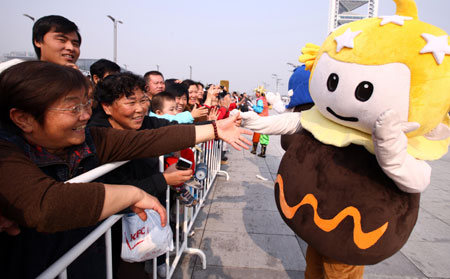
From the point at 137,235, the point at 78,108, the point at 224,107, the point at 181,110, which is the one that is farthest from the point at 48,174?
the point at 224,107

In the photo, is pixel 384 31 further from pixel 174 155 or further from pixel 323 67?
pixel 174 155

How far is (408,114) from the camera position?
1.43 m

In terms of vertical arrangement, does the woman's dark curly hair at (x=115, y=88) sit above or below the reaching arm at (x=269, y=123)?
above

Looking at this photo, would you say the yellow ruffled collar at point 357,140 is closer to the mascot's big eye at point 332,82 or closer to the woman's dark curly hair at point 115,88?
the mascot's big eye at point 332,82

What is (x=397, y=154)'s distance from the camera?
1343 mm

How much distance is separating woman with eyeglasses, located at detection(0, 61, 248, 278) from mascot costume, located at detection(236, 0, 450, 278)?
101 cm

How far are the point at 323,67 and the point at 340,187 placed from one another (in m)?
0.76

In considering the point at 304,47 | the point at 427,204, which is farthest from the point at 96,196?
the point at 427,204

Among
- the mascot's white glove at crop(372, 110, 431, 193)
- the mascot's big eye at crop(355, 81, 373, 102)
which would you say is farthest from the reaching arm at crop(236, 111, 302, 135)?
the mascot's white glove at crop(372, 110, 431, 193)

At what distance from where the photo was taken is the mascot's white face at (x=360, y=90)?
1.40 m

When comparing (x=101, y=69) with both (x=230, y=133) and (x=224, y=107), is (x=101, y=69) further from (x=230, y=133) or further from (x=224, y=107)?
(x=230, y=133)

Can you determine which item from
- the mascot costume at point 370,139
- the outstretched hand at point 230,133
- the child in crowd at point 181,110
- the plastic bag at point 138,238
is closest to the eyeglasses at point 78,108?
the plastic bag at point 138,238

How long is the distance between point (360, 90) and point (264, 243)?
7.46ft

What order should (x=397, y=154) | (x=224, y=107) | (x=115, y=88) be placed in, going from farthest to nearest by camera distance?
(x=224, y=107) < (x=115, y=88) < (x=397, y=154)
